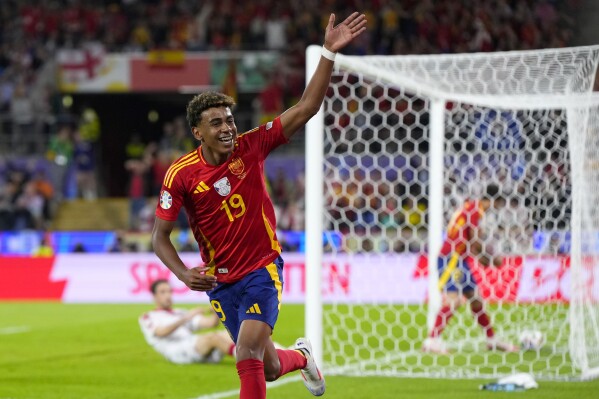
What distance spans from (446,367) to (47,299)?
10.6 metres

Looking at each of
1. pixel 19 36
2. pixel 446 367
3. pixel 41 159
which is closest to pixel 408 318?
pixel 446 367

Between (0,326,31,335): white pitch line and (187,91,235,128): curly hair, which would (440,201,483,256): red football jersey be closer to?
(187,91,235,128): curly hair

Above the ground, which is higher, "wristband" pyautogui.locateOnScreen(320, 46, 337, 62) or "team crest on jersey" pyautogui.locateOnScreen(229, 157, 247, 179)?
"wristband" pyautogui.locateOnScreen(320, 46, 337, 62)

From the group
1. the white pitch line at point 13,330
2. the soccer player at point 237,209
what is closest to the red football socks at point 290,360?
the soccer player at point 237,209

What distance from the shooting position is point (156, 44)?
2694 centimetres

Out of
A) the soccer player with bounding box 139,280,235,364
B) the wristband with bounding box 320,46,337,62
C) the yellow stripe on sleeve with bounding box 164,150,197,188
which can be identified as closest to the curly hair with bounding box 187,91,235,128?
the yellow stripe on sleeve with bounding box 164,150,197,188

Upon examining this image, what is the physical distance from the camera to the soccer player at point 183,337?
9.77 metres

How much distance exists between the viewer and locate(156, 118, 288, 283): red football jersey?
5.62 metres

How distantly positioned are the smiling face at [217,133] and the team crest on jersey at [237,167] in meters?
0.05

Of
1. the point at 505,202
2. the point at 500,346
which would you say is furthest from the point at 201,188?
the point at 505,202

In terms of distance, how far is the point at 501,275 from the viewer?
1173cm

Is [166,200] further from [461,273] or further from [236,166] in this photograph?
[461,273]

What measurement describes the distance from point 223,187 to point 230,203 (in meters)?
0.10

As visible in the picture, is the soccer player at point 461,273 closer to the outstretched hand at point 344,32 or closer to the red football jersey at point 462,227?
the red football jersey at point 462,227
